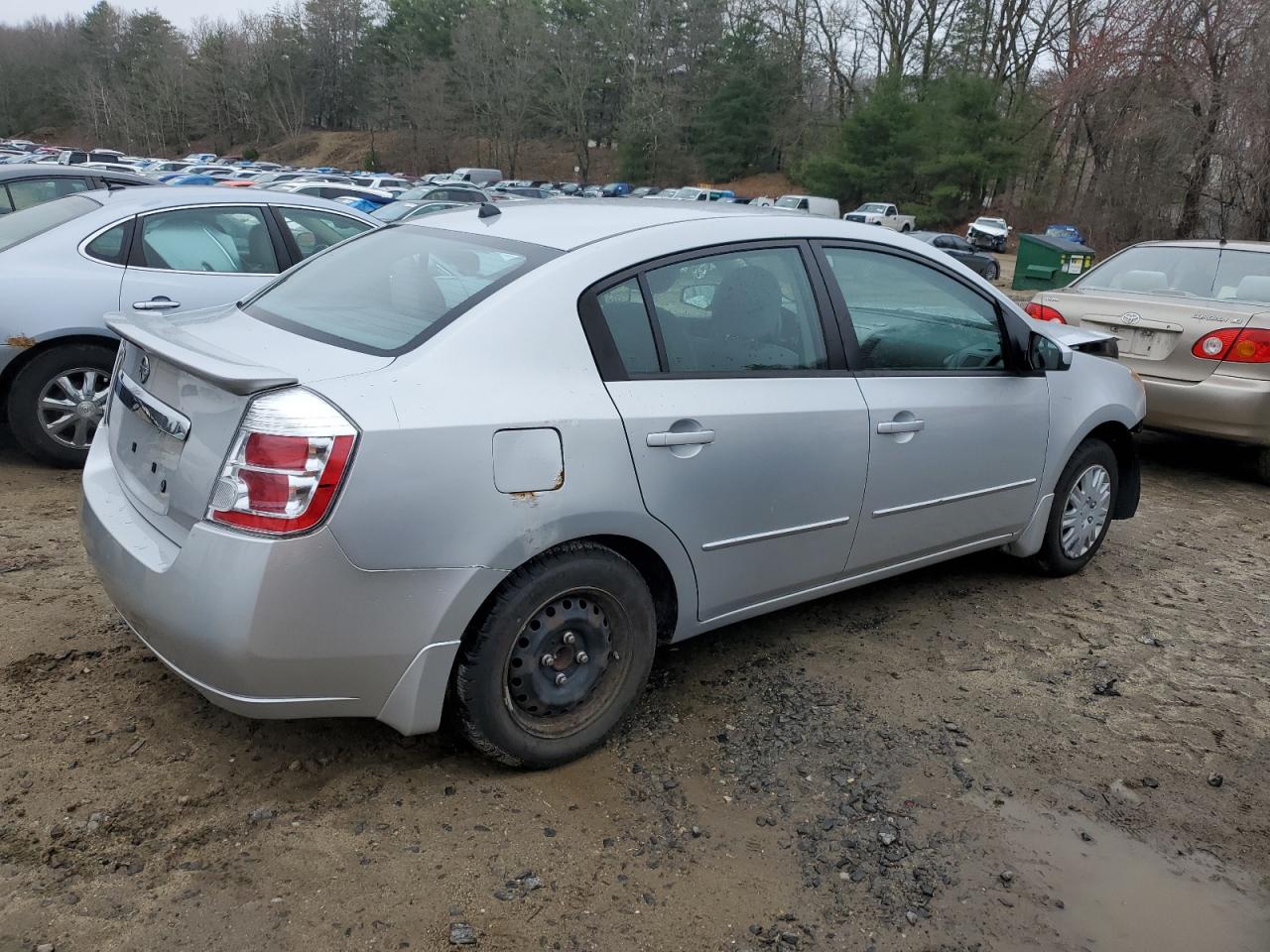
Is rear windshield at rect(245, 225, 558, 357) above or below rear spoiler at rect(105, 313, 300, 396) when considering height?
above

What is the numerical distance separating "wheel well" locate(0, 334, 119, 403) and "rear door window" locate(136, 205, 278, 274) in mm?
548

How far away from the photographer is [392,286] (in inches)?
128

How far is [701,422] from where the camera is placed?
3080 mm

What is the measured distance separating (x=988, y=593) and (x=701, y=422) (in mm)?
2220

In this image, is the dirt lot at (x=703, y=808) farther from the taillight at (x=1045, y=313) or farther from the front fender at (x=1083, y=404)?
the taillight at (x=1045, y=313)

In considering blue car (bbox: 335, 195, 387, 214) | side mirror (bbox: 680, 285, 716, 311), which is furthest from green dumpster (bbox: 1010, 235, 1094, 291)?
side mirror (bbox: 680, 285, 716, 311)

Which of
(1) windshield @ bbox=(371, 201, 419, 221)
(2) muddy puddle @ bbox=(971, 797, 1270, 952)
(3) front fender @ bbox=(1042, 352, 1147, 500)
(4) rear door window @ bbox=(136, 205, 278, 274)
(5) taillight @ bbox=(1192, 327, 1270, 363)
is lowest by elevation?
(2) muddy puddle @ bbox=(971, 797, 1270, 952)

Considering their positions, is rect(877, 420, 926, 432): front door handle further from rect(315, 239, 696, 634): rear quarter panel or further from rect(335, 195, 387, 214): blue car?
rect(335, 195, 387, 214): blue car

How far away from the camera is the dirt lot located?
2438 millimetres

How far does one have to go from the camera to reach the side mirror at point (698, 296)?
324cm

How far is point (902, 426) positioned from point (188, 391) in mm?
2342

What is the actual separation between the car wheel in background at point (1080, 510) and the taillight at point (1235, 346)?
→ 198 centimetres

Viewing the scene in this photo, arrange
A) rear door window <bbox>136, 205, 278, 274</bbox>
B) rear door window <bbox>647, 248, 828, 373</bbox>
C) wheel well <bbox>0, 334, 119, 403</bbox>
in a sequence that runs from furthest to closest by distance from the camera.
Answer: rear door window <bbox>136, 205, 278, 274</bbox>, wheel well <bbox>0, 334, 119, 403</bbox>, rear door window <bbox>647, 248, 828, 373</bbox>

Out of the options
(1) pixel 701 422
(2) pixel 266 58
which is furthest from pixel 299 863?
(2) pixel 266 58
